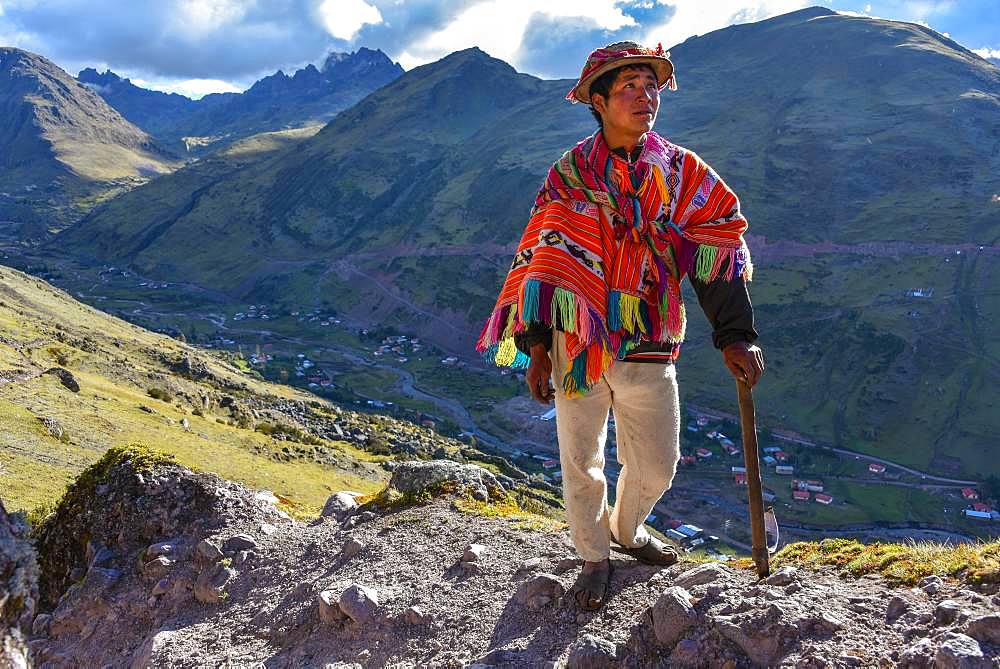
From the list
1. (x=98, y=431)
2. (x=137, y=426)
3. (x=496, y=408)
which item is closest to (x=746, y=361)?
(x=98, y=431)

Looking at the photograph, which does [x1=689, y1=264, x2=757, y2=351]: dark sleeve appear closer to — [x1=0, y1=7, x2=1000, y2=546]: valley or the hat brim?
the hat brim

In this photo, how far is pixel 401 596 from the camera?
4.57m

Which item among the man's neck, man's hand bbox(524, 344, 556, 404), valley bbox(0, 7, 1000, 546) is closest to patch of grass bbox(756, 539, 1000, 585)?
man's hand bbox(524, 344, 556, 404)

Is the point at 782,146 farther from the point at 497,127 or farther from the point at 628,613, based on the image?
the point at 628,613

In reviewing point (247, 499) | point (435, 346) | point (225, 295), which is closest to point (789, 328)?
point (435, 346)

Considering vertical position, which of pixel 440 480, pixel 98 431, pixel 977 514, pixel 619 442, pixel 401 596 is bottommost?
pixel 977 514

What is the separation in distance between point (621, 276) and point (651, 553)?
194 cm

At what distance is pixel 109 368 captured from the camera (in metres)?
26.6

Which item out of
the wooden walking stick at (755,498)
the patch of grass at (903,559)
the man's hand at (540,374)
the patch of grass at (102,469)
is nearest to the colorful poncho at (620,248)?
the man's hand at (540,374)

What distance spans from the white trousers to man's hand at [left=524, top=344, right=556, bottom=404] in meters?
0.09

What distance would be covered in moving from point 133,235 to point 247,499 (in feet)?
565

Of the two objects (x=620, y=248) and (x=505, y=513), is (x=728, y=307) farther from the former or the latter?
(x=505, y=513)

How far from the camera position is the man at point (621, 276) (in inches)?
150

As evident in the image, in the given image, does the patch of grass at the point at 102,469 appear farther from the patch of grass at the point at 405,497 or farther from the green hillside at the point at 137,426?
the patch of grass at the point at 405,497
